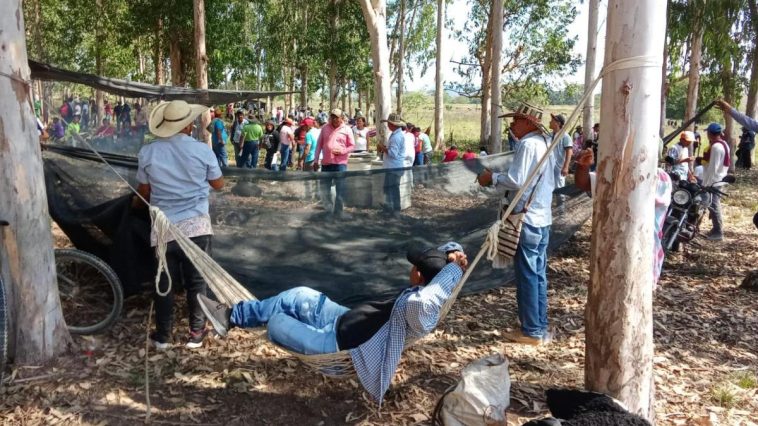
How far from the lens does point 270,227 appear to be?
14.1 feet

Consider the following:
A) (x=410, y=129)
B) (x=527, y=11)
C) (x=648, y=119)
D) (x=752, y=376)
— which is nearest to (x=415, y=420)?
(x=648, y=119)

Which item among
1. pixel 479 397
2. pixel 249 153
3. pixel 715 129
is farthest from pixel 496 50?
pixel 479 397

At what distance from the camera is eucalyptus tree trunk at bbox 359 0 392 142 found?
910 centimetres

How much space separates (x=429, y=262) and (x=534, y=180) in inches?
44.7

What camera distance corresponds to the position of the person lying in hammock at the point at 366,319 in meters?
2.85

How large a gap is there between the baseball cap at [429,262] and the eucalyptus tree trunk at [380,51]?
6.35m

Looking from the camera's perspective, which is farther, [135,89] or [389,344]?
[135,89]

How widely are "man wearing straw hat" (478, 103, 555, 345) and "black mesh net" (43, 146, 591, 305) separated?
0.89 meters

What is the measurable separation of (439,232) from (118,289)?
235 centimetres

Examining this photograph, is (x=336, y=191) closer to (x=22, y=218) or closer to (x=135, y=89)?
(x=22, y=218)

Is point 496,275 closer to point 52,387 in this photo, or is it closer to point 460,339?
point 460,339

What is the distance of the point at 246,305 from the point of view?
129 inches

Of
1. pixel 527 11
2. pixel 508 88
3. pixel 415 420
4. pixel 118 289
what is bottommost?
pixel 415 420

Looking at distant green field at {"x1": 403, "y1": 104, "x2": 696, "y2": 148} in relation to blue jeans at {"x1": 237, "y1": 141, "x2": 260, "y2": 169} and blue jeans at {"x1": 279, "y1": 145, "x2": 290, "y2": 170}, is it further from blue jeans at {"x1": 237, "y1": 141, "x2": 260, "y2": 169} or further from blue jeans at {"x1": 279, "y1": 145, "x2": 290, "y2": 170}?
blue jeans at {"x1": 237, "y1": 141, "x2": 260, "y2": 169}
